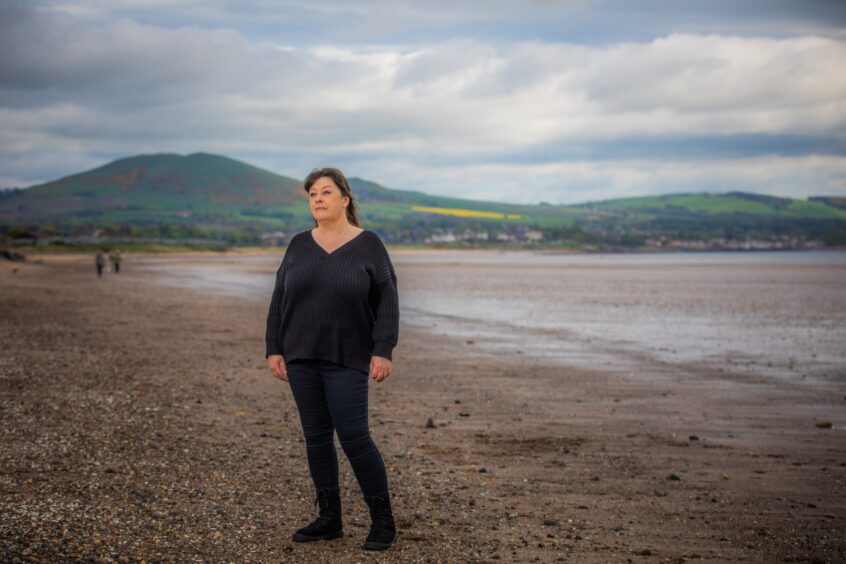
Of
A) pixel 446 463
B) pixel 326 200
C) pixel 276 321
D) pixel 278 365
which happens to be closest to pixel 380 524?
pixel 278 365

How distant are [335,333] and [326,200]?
0.96 m

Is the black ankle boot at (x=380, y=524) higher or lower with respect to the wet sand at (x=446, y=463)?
higher

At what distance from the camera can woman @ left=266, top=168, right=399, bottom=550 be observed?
18.5ft

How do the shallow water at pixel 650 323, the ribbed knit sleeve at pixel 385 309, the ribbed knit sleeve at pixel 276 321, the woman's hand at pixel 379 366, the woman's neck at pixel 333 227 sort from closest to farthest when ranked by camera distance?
the woman's hand at pixel 379 366 → the ribbed knit sleeve at pixel 385 309 → the woman's neck at pixel 333 227 → the ribbed knit sleeve at pixel 276 321 → the shallow water at pixel 650 323

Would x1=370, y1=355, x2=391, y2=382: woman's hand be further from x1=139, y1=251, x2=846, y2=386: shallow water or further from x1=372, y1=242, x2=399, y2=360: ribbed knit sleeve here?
x1=139, y1=251, x2=846, y2=386: shallow water

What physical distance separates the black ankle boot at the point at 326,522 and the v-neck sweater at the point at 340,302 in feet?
3.50

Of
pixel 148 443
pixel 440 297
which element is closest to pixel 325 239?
pixel 148 443

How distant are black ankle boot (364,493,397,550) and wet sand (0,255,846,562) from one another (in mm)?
135

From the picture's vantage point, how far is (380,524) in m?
5.81

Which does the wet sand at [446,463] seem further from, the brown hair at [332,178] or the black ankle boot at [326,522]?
the brown hair at [332,178]

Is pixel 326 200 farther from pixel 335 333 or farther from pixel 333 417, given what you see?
pixel 333 417

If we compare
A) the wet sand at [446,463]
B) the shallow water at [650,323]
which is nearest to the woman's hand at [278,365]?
the wet sand at [446,463]

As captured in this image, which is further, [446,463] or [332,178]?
[446,463]

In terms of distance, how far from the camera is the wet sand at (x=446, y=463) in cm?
592
